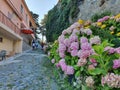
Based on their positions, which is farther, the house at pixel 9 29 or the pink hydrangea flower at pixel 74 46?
the house at pixel 9 29

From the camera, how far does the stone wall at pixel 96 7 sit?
12.6 m

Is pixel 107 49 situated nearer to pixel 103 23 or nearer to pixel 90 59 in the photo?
pixel 90 59

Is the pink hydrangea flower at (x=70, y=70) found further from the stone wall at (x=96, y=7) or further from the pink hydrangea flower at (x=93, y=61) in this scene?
the stone wall at (x=96, y=7)

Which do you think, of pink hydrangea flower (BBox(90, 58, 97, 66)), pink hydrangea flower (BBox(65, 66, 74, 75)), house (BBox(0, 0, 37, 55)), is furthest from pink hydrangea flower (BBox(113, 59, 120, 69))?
house (BBox(0, 0, 37, 55))

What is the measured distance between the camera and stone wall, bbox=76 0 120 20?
12625 millimetres

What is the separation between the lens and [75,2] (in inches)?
719

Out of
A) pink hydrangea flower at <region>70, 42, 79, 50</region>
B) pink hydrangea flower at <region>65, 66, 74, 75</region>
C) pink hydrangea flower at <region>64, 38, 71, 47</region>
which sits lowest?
pink hydrangea flower at <region>65, 66, 74, 75</region>

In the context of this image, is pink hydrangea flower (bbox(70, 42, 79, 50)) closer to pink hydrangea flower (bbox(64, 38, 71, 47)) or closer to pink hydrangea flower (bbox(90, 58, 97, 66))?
pink hydrangea flower (bbox(64, 38, 71, 47))

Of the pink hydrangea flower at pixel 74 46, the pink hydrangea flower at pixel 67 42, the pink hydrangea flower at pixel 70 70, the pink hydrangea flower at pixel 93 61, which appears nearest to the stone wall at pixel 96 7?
the pink hydrangea flower at pixel 67 42

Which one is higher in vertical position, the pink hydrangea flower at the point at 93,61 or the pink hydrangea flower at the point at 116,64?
the pink hydrangea flower at the point at 93,61

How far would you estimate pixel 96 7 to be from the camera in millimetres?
15258

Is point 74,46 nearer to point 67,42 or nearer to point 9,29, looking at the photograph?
point 67,42

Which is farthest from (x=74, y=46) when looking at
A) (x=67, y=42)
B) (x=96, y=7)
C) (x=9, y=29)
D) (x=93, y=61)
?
(x=9, y=29)

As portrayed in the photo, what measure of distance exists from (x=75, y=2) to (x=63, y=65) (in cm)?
1436
